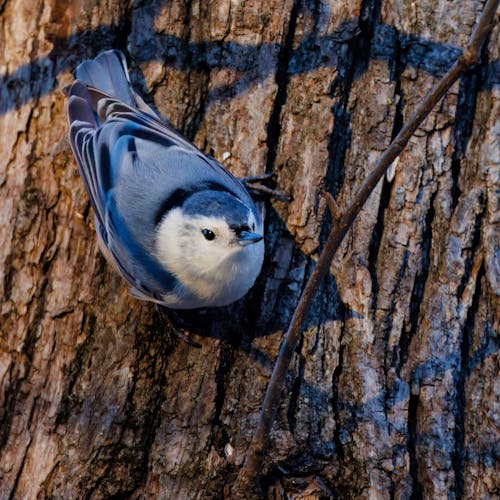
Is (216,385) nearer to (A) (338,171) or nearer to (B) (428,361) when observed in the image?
(B) (428,361)

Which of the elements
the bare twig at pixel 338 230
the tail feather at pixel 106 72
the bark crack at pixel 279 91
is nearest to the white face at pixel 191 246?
the bark crack at pixel 279 91

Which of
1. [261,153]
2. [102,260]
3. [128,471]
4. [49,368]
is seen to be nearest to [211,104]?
[261,153]

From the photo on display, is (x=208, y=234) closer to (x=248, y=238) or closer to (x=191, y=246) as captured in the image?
(x=191, y=246)

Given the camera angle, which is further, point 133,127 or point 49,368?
point 133,127

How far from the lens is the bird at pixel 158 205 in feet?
7.73

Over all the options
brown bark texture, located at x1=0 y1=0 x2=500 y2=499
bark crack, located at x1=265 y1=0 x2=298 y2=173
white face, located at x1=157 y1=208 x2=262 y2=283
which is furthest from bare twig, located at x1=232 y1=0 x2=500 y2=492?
bark crack, located at x1=265 y1=0 x2=298 y2=173

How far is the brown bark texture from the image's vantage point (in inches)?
85.4

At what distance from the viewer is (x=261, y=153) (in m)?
2.49

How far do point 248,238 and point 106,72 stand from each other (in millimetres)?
878

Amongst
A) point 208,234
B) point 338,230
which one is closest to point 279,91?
point 208,234

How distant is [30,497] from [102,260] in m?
0.81

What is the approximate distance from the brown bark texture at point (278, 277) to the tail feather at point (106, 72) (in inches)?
3.3

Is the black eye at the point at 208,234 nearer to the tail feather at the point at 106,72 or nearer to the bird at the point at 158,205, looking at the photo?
the bird at the point at 158,205

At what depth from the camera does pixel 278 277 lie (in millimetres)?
2408
